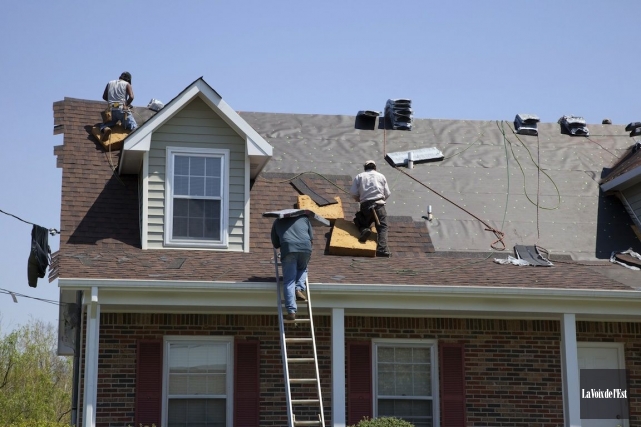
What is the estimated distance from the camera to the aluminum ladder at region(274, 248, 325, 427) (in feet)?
38.8

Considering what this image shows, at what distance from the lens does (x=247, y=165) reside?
15.1 m

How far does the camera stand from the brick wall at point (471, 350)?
44.9ft

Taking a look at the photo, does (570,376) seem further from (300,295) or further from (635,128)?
(635,128)

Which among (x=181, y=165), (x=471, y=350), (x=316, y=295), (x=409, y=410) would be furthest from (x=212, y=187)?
(x=471, y=350)

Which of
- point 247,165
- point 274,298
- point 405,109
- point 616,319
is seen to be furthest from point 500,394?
point 405,109

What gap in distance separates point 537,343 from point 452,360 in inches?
53.3

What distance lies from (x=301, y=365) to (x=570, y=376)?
3739 mm

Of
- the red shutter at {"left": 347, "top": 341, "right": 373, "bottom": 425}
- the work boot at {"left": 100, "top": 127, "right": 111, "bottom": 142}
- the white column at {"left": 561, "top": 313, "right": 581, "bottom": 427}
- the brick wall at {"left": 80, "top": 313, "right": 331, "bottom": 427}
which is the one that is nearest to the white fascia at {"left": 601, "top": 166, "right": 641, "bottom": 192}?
the white column at {"left": 561, "top": 313, "right": 581, "bottom": 427}

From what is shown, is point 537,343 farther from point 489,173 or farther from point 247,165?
point 247,165

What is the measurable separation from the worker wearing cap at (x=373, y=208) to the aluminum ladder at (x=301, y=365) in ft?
5.23

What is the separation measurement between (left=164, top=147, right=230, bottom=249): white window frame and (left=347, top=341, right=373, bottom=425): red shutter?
2.51 m

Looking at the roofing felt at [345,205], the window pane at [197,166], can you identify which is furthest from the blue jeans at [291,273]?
the window pane at [197,166]

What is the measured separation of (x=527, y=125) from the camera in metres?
18.9

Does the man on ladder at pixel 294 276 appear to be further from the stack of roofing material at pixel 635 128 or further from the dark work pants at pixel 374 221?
the stack of roofing material at pixel 635 128
